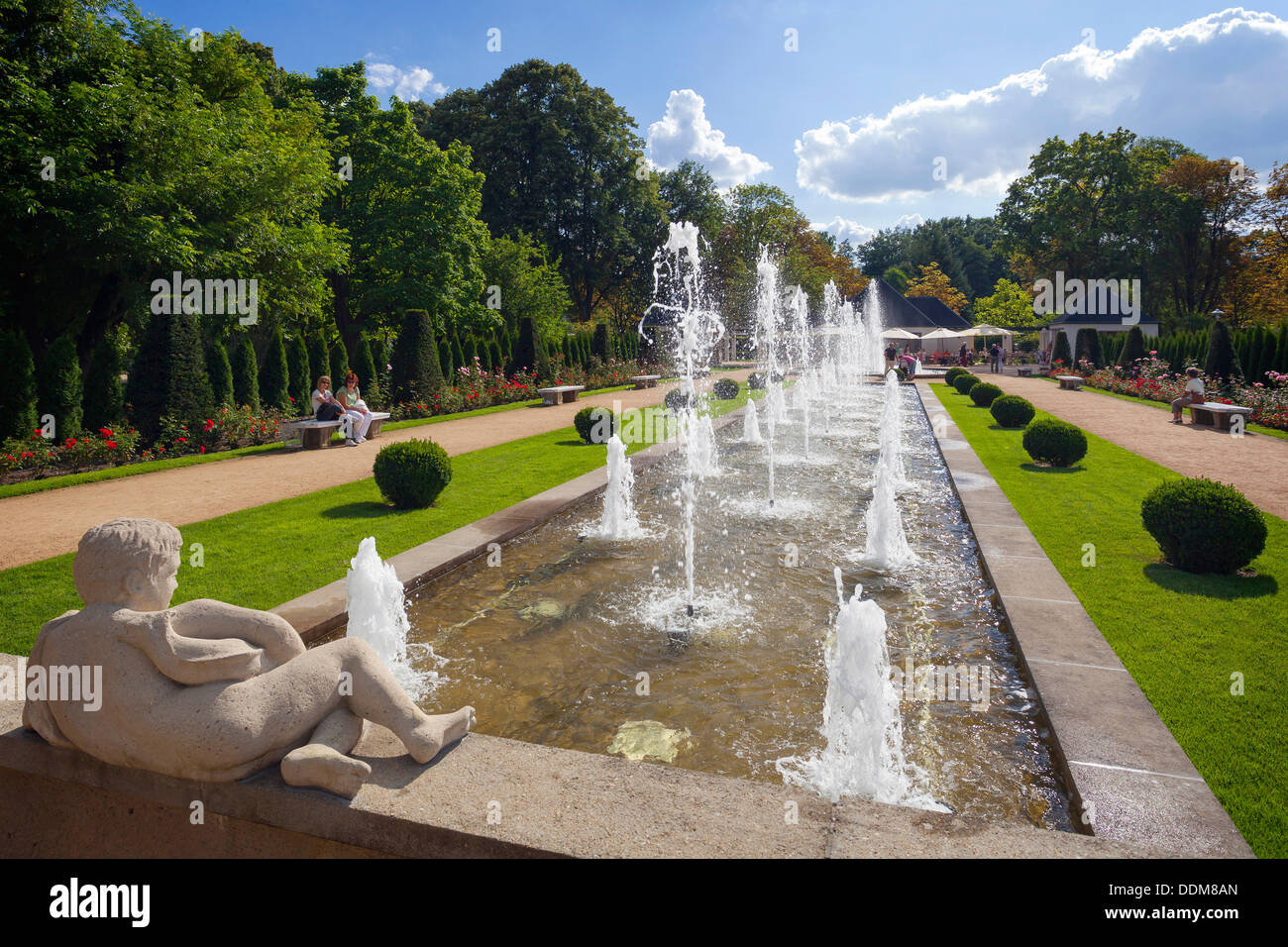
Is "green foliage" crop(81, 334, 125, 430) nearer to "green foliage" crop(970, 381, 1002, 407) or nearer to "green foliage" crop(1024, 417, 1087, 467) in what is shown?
"green foliage" crop(1024, 417, 1087, 467)

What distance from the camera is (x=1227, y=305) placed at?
53.4 meters

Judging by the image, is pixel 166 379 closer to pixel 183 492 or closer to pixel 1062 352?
pixel 183 492

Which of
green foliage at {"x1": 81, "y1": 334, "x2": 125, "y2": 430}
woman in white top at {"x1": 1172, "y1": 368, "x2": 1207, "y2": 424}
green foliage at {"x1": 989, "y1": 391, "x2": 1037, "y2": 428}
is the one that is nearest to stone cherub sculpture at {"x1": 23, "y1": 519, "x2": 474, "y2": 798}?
green foliage at {"x1": 81, "y1": 334, "x2": 125, "y2": 430}

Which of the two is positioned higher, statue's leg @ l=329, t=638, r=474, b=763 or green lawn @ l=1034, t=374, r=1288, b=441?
green lawn @ l=1034, t=374, r=1288, b=441

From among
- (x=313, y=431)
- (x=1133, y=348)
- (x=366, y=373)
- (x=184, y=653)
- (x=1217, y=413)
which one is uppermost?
(x=1133, y=348)

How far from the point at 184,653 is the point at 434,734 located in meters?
1.05

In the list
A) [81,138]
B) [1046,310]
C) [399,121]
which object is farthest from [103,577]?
[1046,310]

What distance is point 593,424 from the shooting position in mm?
16438

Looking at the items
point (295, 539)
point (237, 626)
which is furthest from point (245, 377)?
point (237, 626)

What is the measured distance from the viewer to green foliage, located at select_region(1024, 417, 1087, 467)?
1272 cm

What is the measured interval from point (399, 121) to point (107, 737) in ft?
113

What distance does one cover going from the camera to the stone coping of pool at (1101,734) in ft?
10.8

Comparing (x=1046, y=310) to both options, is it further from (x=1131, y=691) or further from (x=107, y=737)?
(x=107, y=737)

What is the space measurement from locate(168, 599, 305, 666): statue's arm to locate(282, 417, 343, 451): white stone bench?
14.7m
